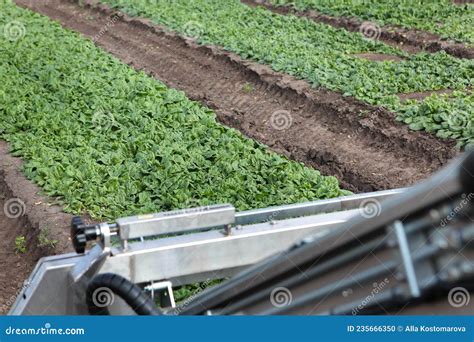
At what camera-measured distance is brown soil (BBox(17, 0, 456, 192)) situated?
32.4ft

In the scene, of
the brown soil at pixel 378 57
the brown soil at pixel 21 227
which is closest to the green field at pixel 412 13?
the brown soil at pixel 378 57

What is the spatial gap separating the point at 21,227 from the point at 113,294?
5.28m

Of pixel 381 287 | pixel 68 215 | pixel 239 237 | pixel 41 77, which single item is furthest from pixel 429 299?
pixel 41 77

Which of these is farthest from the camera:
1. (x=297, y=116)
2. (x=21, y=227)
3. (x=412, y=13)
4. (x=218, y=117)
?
(x=412, y=13)

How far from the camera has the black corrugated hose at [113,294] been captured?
9.41ft

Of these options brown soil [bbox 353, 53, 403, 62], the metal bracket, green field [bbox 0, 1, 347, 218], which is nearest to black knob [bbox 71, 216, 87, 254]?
the metal bracket

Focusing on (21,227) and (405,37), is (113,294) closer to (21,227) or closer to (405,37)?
(21,227)

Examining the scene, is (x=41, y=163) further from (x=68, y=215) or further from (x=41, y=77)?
(x=41, y=77)

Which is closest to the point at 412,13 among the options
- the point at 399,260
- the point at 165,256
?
the point at 165,256

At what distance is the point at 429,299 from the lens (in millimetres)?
1761

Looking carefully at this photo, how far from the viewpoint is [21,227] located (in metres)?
8.05

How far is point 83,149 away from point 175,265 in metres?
6.24

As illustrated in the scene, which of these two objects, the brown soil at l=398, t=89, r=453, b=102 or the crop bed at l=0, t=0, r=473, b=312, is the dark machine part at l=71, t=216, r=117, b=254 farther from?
the brown soil at l=398, t=89, r=453, b=102

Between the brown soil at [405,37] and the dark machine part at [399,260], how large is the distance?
1362 centimetres
